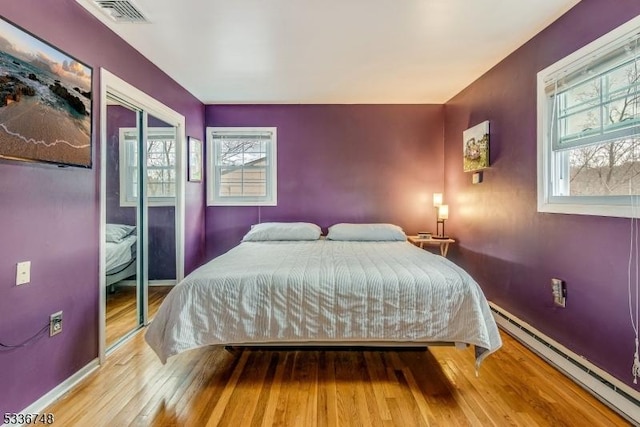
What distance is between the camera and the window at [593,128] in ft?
5.82

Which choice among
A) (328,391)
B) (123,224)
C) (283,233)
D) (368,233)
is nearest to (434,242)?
(368,233)

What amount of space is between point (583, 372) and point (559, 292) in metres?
0.49

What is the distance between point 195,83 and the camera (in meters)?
3.53

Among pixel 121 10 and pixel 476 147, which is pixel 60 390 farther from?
pixel 476 147

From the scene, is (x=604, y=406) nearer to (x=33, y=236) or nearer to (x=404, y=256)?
(x=404, y=256)

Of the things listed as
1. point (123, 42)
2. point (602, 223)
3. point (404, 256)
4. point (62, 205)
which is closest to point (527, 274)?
point (602, 223)

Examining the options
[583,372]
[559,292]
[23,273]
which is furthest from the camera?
[559,292]

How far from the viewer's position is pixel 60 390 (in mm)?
1916

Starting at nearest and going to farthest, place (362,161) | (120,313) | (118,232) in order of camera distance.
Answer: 1. (118,232)
2. (120,313)
3. (362,161)

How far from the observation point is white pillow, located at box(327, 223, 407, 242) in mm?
3619

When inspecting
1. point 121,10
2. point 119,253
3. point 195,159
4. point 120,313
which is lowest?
point 120,313

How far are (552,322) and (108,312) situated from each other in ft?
10.8

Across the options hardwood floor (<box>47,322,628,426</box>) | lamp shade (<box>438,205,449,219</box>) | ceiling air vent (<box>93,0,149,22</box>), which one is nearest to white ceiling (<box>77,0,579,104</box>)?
ceiling air vent (<box>93,0,149,22</box>)

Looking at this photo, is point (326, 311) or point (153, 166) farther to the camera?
point (153, 166)
